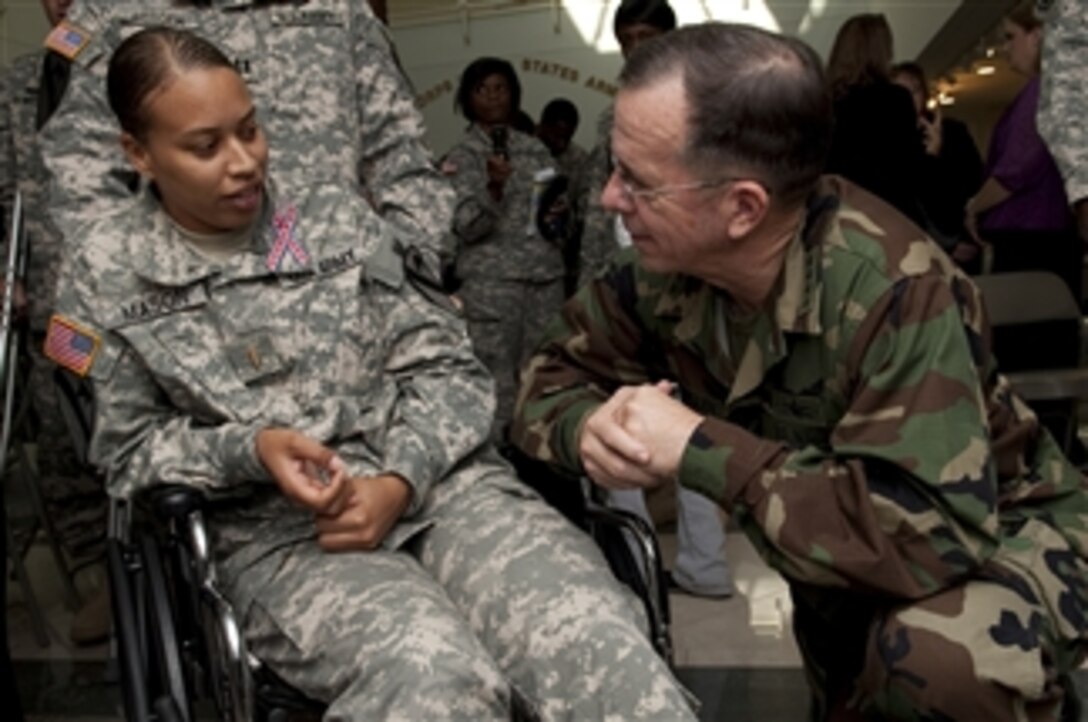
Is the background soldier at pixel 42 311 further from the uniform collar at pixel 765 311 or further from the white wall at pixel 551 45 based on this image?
the white wall at pixel 551 45

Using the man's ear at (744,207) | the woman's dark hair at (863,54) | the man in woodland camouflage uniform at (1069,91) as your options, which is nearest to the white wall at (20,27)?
the woman's dark hair at (863,54)

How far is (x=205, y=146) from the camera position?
1364mm

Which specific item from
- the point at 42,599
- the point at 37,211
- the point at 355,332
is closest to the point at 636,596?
the point at 355,332

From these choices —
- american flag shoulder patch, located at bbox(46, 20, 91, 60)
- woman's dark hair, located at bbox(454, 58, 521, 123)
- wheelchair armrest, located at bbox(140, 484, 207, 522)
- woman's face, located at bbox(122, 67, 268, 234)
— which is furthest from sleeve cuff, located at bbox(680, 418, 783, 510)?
woman's dark hair, located at bbox(454, 58, 521, 123)

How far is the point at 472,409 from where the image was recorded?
1451 mm

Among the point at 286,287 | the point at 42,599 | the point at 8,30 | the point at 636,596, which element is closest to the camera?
the point at 636,596

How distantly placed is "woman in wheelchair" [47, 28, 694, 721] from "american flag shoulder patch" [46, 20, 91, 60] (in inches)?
18.4

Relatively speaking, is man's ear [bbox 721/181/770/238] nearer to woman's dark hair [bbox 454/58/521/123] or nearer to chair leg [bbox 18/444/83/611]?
chair leg [bbox 18/444/83/611]

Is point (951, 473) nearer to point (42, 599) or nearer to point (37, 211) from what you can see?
point (37, 211)

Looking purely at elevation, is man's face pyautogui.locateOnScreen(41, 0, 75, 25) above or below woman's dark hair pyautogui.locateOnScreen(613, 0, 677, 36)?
above

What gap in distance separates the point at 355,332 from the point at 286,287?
0.10 metres

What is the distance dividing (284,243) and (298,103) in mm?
530

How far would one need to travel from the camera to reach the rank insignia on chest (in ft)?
4.67

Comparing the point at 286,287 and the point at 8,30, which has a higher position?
the point at 8,30
